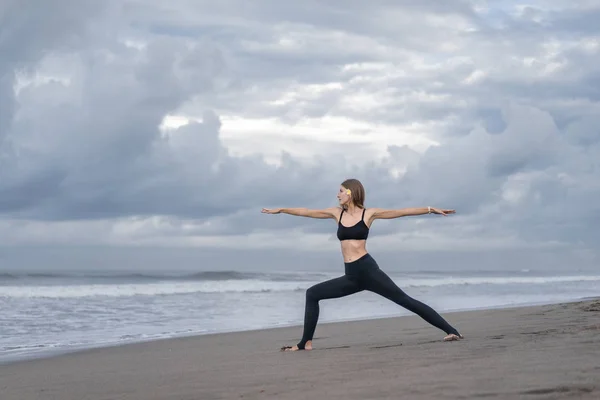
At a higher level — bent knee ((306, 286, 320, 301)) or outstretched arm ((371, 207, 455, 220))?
outstretched arm ((371, 207, 455, 220))

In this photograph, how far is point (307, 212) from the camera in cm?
823

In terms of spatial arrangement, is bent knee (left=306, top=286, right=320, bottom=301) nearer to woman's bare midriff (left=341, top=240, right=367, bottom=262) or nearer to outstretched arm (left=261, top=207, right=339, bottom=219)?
woman's bare midriff (left=341, top=240, right=367, bottom=262)

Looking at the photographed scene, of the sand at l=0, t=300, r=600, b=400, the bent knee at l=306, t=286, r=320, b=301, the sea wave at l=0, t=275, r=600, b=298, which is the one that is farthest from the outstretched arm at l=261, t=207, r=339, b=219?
the sea wave at l=0, t=275, r=600, b=298

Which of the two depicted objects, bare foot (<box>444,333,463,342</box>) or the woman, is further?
bare foot (<box>444,333,463,342</box>)

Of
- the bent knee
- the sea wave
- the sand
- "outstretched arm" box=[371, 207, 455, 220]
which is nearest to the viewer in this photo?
the sand

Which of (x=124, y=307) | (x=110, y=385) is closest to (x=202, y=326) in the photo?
(x=124, y=307)

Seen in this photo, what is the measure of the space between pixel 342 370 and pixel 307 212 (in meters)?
2.61

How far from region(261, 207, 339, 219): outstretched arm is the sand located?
1488 mm

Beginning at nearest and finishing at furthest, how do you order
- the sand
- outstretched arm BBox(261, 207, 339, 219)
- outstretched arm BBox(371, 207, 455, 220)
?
the sand < outstretched arm BBox(371, 207, 455, 220) < outstretched arm BBox(261, 207, 339, 219)

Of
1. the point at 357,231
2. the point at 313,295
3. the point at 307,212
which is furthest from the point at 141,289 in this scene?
the point at 357,231

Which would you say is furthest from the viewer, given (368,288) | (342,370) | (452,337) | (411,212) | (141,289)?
(141,289)

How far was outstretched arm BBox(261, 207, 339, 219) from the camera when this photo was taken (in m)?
8.08

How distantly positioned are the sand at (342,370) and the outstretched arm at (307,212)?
1.49 meters

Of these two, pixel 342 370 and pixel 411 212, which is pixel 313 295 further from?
pixel 342 370
